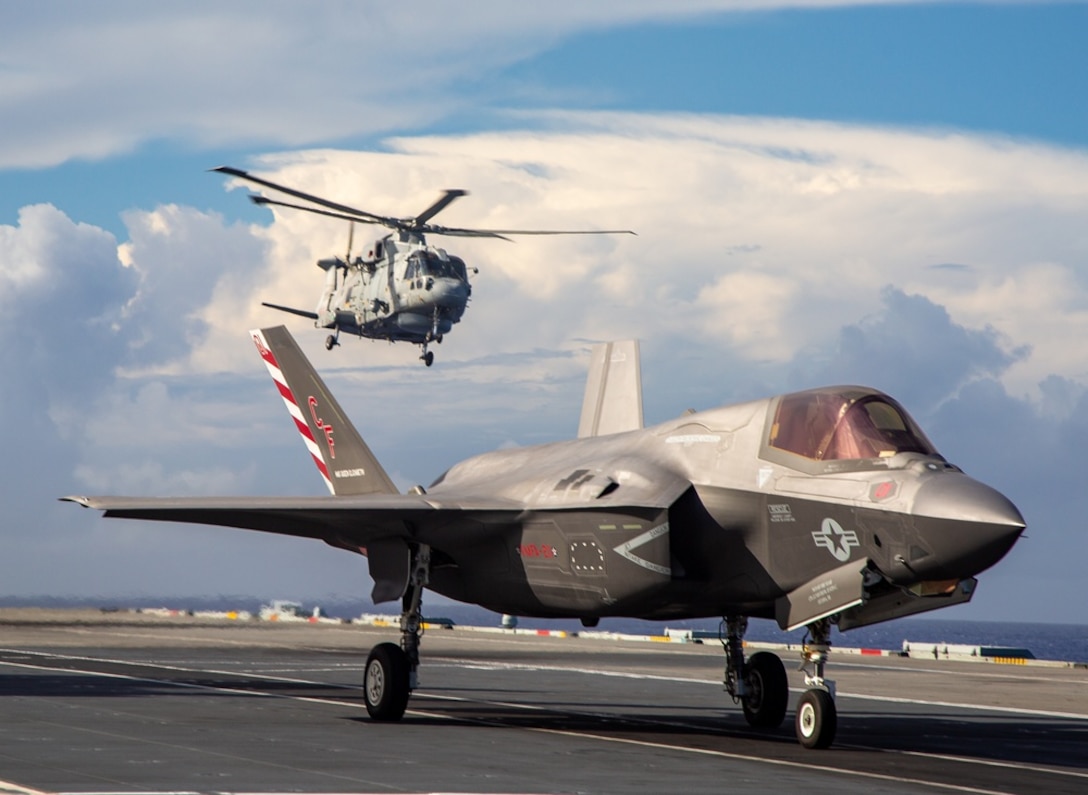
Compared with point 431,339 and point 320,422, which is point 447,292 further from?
point 320,422

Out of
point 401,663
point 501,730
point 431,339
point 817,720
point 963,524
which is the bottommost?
point 501,730

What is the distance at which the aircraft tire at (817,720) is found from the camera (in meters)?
14.9

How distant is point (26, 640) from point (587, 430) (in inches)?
833

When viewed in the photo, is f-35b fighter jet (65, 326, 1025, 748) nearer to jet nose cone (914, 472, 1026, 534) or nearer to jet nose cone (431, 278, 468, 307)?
jet nose cone (914, 472, 1026, 534)

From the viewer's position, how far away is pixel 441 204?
167ft

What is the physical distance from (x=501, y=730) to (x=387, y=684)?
65.4 inches

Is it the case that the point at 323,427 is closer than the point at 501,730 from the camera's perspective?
No

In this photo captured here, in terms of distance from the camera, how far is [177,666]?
28.5 meters

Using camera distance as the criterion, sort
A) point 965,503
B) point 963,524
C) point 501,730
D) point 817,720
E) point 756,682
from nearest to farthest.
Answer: point 963,524 → point 965,503 → point 817,720 → point 501,730 → point 756,682

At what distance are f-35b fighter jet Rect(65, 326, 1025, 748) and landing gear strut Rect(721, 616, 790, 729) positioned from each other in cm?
2

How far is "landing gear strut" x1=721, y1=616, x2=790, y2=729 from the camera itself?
60.4 feet

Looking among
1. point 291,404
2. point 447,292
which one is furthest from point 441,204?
point 291,404

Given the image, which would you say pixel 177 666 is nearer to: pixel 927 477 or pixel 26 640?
pixel 26 640

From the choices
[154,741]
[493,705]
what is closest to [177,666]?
[493,705]
